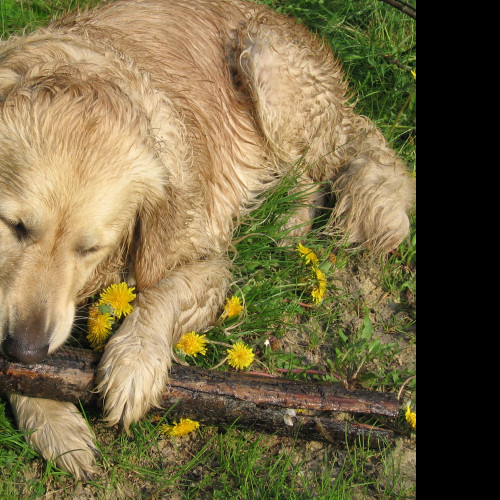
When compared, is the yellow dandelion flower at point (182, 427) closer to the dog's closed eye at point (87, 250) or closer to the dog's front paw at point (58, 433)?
the dog's front paw at point (58, 433)

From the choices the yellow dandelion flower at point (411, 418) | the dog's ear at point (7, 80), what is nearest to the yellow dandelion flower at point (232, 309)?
the yellow dandelion flower at point (411, 418)

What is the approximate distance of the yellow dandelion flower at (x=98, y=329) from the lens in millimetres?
2904

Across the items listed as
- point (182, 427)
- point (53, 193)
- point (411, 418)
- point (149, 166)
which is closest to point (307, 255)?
point (411, 418)

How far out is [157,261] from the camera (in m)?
3.14

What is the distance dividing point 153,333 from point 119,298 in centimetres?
25

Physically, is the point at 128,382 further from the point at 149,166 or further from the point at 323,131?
the point at 323,131

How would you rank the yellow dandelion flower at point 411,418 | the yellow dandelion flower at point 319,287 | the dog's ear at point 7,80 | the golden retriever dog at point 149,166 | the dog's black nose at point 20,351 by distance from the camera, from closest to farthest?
the dog's black nose at point 20,351, the golden retriever dog at point 149,166, the dog's ear at point 7,80, the yellow dandelion flower at point 411,418, the yellow dandelion flower at point 319,287

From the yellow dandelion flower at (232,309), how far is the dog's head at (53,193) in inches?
32.7

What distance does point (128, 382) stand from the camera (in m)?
2.70

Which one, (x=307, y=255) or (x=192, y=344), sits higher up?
(x=307, y=255)

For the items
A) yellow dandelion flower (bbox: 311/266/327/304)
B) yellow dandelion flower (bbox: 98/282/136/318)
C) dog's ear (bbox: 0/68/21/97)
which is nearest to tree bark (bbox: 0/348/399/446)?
yellow dandelion flower (bbox: 98/282/136/318)

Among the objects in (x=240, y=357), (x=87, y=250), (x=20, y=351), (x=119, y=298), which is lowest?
(x=240, y=357)
